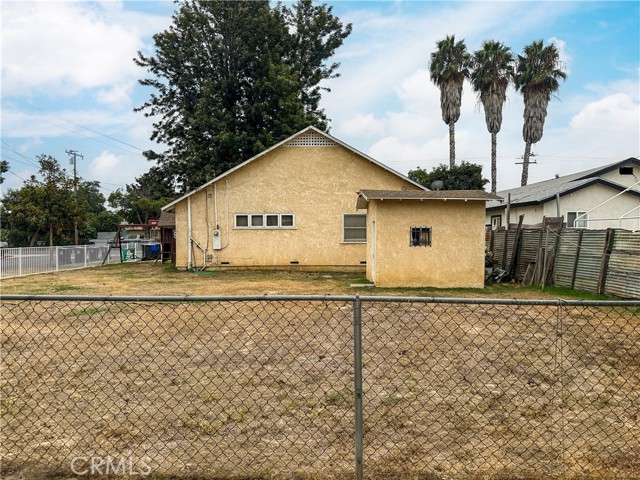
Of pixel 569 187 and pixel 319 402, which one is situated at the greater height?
pixel 569 187

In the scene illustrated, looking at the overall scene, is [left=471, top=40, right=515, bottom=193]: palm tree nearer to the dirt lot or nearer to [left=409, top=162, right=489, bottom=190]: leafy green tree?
[left=409, top=162, right=489, bottom=190]: leafy green tree

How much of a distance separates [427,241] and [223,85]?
19303mm

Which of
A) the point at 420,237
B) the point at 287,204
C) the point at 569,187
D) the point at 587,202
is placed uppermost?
the point at 569,187

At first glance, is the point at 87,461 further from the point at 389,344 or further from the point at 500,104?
the point at 500,104

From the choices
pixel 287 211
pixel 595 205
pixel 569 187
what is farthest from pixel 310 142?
pixel 595 205

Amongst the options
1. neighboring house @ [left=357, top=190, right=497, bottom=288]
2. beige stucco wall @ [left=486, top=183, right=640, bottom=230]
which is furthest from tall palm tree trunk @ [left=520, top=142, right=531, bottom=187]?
neighboring house @ [left=357, top=190, right=497, bottom=288]

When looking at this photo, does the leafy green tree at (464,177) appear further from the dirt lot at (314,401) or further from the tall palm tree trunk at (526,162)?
the dirt lot at (314,401)

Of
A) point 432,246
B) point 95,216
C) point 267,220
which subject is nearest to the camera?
point 432,246

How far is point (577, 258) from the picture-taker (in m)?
12.3

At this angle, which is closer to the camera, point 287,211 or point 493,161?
point 287,211

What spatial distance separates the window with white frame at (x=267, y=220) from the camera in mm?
18250

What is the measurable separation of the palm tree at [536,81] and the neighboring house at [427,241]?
26.4 meters

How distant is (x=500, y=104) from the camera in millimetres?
35688

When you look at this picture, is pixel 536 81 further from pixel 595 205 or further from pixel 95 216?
pixel 95 216
